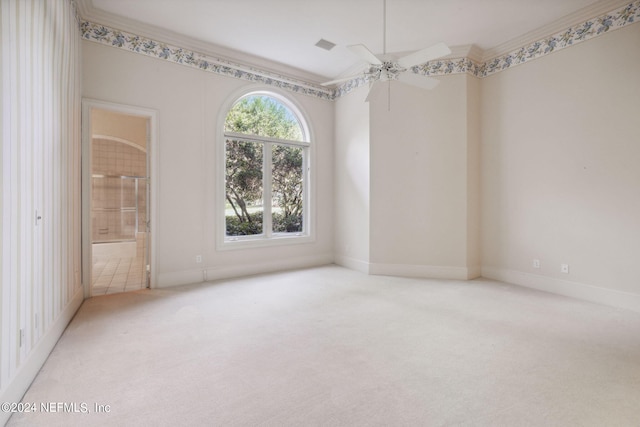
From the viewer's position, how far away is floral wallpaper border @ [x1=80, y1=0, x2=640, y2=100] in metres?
3.34

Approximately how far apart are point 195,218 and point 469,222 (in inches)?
149

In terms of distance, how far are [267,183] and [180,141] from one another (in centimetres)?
140

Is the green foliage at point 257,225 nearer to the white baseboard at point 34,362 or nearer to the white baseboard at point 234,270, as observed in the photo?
the white baseboard at point 234,270

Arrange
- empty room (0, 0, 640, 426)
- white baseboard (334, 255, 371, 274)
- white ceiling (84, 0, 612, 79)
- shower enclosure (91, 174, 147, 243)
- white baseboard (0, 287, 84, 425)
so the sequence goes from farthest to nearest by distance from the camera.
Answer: shower enclosure (91, 174, 147, 243) → white baseboard (334, 255, 371, 274) → white ceiling (84, 0, 612, 79) → empty room (0, 0, 640, 426) → white baseboard (0, 287, 84, 425)

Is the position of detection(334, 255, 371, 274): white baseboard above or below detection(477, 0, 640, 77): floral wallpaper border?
below

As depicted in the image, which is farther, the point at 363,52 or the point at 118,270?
the point at 118,270

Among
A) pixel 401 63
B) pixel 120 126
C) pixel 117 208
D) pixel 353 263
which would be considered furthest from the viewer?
pixel 117 208

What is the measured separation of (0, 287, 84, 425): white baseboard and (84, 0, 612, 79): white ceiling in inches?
124

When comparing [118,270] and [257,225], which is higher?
[257,225]

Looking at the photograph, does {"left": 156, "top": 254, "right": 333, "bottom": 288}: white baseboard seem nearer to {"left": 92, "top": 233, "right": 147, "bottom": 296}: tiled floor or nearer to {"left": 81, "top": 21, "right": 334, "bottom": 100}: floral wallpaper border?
{"left": 92, "top": 233, "right": 147, "bottom": 296}: tiled floor

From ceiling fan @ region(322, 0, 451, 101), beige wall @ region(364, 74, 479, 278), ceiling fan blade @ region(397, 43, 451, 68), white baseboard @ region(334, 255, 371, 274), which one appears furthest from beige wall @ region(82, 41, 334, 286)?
ceiling fan blade @ region(397, 43, 451, 68)

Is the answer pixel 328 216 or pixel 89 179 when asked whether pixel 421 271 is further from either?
pixel 89 179

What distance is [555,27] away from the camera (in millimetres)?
3666

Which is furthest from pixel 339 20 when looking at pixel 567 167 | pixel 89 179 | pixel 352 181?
pixel 89 179
